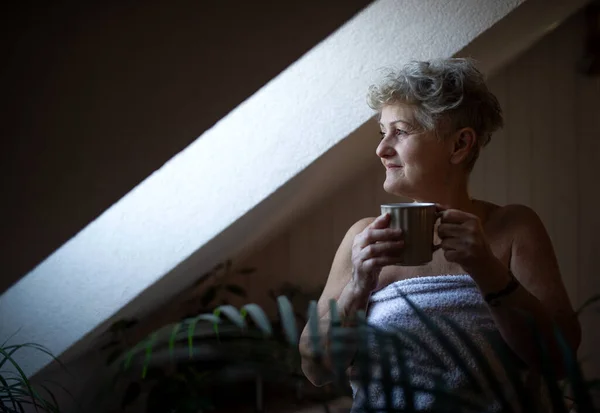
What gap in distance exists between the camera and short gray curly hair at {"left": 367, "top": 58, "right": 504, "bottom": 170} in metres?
1.29

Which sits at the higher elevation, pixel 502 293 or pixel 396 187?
pixel 396 187

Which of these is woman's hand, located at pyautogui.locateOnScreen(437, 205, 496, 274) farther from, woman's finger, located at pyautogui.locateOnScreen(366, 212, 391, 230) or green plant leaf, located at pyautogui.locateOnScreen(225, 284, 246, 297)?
green plant leaf, located at pyautogui.locateOnScreen(225, 284, 246, 297)

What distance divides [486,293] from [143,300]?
1.32 meters

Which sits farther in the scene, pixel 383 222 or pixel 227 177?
pixel 227 177

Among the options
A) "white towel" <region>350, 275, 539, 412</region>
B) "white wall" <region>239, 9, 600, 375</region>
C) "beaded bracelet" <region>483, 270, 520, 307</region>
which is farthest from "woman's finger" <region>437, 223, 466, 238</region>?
"white wall" <region>239, 9, 600, 375</region>

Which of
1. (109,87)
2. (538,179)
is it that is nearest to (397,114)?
(109,87)

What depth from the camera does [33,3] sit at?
0.86m

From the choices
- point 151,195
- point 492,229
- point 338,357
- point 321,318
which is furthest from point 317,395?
point 151,195

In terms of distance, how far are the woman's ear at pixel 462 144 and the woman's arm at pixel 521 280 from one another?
0.63 ft

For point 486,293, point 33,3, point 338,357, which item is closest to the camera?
point 338,357

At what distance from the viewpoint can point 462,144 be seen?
1343 millimetres

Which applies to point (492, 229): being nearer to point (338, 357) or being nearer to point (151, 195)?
point (338, 357)

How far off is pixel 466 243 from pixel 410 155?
28 cm

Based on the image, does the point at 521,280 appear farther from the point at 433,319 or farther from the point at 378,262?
the point at 378,262
